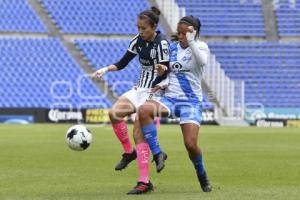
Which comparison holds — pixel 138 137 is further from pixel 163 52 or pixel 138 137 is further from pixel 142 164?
pixel 163 52

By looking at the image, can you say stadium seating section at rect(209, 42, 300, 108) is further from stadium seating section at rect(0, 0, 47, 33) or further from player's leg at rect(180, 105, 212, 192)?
player's leg at rect(180, 105, 212, 192)

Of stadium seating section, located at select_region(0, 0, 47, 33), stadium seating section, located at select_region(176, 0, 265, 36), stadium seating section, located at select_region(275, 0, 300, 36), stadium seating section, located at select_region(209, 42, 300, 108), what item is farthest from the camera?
stadium seating section, located at select_region(275, 0, 300, 36)

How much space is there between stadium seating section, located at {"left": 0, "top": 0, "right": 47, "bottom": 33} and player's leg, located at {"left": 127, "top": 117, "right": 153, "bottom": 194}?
98.5ft

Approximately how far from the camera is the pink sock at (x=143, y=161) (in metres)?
8.83

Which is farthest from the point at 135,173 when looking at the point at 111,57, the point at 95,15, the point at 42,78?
the point at 95,15

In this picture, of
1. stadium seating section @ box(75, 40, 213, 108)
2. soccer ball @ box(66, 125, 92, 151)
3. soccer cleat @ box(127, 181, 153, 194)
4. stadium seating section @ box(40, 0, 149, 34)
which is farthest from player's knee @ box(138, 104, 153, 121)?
stadium seating section @ box(40, 0, 149, 34)

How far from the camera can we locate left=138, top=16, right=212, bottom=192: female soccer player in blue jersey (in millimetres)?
8789

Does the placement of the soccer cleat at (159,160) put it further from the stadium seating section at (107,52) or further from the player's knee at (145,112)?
the stadium seating section at (107,52)

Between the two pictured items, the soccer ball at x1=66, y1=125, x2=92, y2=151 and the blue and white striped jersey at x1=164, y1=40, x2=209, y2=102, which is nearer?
the blue and white striped jersey at x1=164, y1=40, x2=209, y2=102

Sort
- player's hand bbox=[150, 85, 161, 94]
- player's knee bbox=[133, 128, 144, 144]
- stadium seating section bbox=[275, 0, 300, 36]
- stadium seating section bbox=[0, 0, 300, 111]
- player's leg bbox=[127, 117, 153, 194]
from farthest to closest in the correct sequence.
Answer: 1. stadium seating section bbox=[275, 0, 300, 36]
2. stadium seating section bbox=[0, 0, 300, 111]
3. player's hand bbox=[150, 85, 161, 94]
4. player's knee bbox=[133, 128, 144, 144]
5. player's leg bbox=[127, 117, 153, 194]

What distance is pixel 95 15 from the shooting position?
39.4 metres

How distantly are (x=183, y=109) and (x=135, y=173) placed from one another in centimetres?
277

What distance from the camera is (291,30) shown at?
133ft

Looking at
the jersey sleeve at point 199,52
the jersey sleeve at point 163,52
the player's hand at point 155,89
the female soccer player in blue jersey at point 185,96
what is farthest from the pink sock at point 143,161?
the jersey sleeve at point 199,52
